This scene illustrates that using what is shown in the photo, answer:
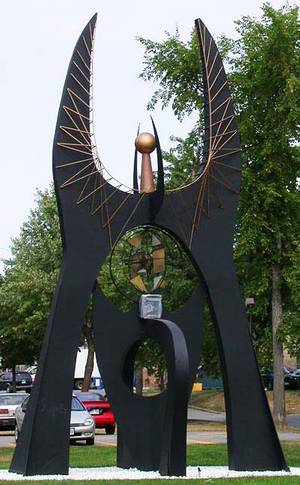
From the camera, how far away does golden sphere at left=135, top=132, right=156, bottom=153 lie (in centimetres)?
1662

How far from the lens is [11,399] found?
32750 mm

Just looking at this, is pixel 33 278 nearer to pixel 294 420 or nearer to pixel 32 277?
pixel 32 277

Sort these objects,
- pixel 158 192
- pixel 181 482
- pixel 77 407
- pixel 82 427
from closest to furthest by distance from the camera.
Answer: pixel 181 482 → pixel 158 192 → pixel 82 427 → pixel 77 407

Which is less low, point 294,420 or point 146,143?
point 146,143

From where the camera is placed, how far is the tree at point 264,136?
3075cm

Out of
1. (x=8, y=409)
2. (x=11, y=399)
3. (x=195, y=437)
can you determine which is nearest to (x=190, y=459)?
(x=195, y=437)

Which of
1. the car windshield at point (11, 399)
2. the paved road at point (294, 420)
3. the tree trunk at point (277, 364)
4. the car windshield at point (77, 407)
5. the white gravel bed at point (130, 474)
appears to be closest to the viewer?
the white gravel bed at point (130, 474)

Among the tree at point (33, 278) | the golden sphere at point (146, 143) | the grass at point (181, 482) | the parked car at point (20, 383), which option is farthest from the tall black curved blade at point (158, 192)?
the parked car at point (20, 383)

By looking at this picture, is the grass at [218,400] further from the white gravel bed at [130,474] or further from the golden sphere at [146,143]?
the golden sphere at [146,143]

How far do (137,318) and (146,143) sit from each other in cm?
→ 292

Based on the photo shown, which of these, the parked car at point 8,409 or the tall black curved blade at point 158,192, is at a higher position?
the tall black curved blade at point 158,192

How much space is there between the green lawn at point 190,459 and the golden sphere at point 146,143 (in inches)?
218

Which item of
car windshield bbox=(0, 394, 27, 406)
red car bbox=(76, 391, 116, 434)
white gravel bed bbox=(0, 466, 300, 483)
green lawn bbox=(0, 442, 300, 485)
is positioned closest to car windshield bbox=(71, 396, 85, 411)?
green lawn bbox=(0, 442, 300, 485)

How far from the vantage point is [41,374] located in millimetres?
15477
